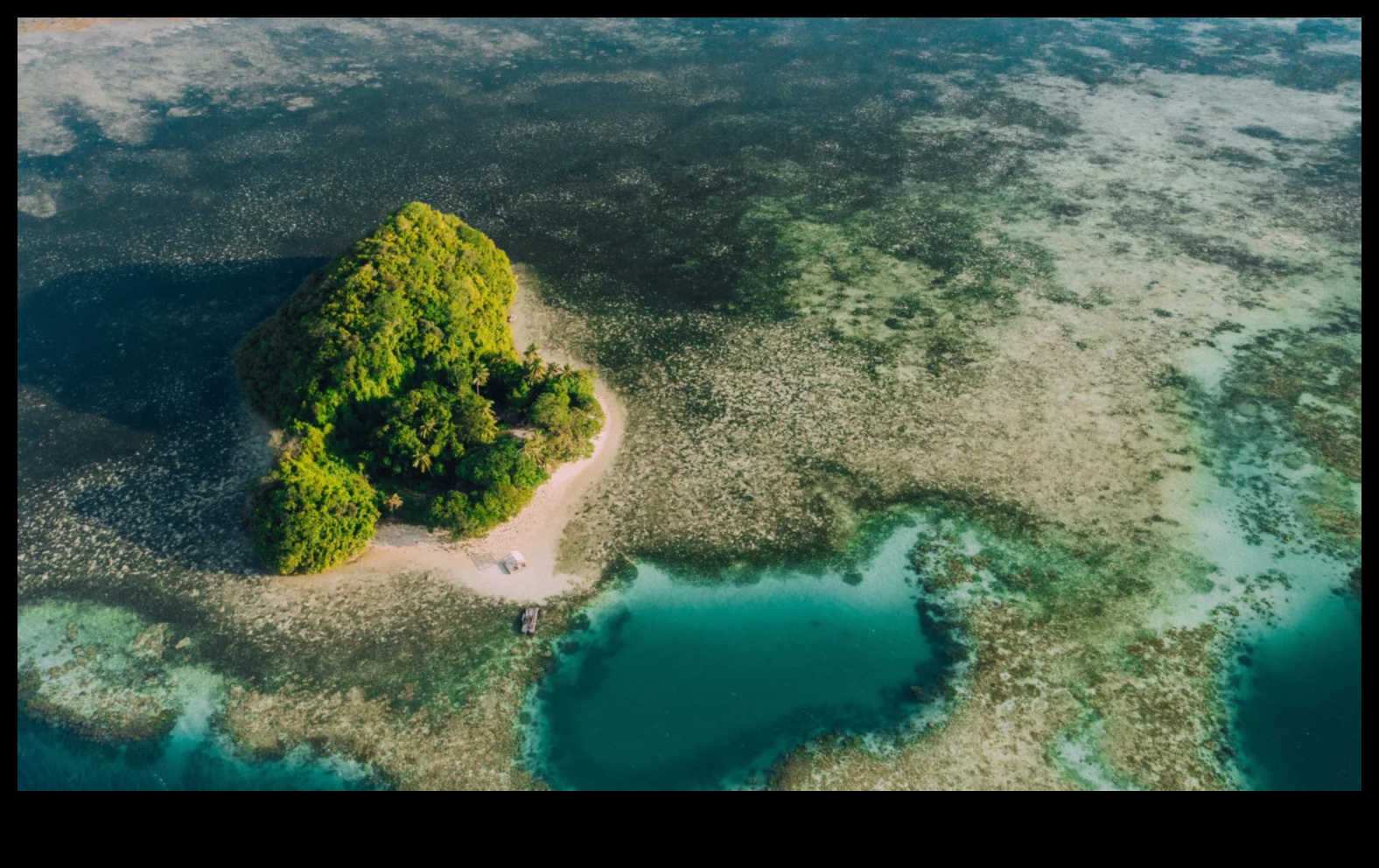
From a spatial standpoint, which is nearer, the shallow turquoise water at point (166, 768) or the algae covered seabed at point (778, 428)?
the shallow turquoise water at point (166, 768)

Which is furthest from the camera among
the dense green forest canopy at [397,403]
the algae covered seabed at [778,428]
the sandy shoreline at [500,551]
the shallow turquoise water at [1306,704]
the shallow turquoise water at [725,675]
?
the dense green forest canopy at [397,403]

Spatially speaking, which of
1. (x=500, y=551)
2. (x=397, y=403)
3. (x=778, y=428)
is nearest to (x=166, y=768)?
(x=500, y=551)

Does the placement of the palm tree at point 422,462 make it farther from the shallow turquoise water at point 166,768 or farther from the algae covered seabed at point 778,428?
the shallow turquoise water at point 166,768

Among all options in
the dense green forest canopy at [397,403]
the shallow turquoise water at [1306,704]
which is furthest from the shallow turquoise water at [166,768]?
the shallow turquoise water at [1306,704]

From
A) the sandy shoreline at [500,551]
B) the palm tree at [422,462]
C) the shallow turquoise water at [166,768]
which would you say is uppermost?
the palm tree at [422,462]

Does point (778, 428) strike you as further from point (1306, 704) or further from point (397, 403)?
point (1306, 704)
